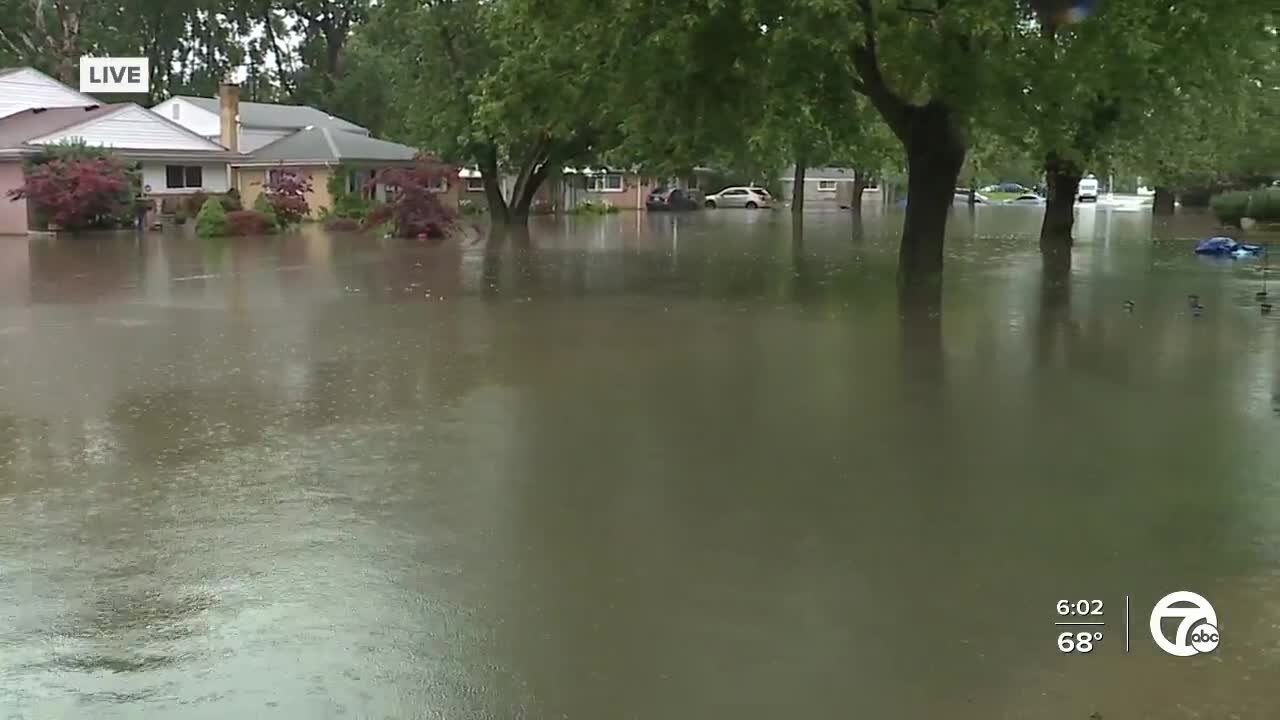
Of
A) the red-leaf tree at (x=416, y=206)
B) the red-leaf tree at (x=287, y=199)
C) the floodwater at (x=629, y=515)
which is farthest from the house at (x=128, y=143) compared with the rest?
the floodwater at (x=629, y=515)

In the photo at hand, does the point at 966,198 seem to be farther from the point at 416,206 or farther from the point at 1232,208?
the point at 416,206

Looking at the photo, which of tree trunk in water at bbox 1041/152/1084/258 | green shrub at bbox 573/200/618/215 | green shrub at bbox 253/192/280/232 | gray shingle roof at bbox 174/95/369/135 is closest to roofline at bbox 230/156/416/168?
gray shingle roof at bbox 174/95/369/135

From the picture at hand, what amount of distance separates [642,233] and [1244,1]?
93.0 feet

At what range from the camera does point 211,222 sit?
33938 mm

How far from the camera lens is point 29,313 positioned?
1542 cm

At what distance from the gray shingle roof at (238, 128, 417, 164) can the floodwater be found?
2962 centimetres

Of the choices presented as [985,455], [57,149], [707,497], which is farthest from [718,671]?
[57,149]

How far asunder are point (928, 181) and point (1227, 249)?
11627 millimetres

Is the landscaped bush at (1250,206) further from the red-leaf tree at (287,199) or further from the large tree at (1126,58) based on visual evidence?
the red-leaf tree at (287,199)

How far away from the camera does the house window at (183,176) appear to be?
4188cm

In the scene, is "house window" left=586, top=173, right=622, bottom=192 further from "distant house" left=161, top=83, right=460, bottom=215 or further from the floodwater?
the floodwater

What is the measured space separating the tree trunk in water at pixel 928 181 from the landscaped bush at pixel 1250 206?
22302 mm

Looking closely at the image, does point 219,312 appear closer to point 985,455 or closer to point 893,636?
point 985,455

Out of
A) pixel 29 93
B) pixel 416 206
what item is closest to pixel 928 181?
pixel 416 206
